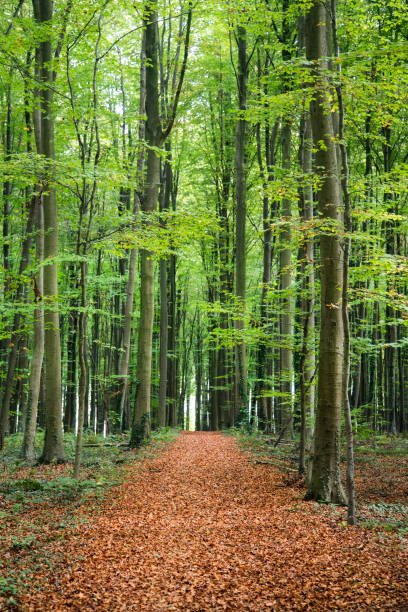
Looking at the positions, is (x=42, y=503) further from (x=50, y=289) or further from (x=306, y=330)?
(x=306, y=330)

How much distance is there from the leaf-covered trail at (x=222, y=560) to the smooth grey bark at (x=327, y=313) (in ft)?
2.13

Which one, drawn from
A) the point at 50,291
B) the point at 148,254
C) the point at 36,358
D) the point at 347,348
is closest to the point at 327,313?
the point at 347,348

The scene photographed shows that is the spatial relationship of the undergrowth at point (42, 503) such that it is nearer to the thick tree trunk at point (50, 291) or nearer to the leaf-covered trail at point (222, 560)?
the leaf-covered trail at point (222, 560)

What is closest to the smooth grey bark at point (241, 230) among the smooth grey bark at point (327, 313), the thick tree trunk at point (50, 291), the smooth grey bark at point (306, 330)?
the smooth grey bark at point (306, 330)

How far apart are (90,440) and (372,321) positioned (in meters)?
17.5

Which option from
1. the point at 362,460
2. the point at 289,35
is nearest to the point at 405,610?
the point at 362,460

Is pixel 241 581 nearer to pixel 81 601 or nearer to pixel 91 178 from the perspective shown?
pixel 81 601

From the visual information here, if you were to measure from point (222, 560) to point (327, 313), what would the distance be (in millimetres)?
4080

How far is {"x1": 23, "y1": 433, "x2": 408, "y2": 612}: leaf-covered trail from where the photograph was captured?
3.95 m

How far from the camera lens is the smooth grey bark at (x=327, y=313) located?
7027 mm

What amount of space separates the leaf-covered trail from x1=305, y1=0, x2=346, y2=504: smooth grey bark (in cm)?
65

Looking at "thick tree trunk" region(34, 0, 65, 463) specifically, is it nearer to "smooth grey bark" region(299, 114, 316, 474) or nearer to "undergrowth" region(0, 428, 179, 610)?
"undergrowth" region(0, 428, 179, 610)

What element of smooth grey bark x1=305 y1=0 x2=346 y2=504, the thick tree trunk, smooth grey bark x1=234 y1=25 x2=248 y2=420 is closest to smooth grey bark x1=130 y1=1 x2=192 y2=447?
the thick tree trunk

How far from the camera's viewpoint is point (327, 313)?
725cm
